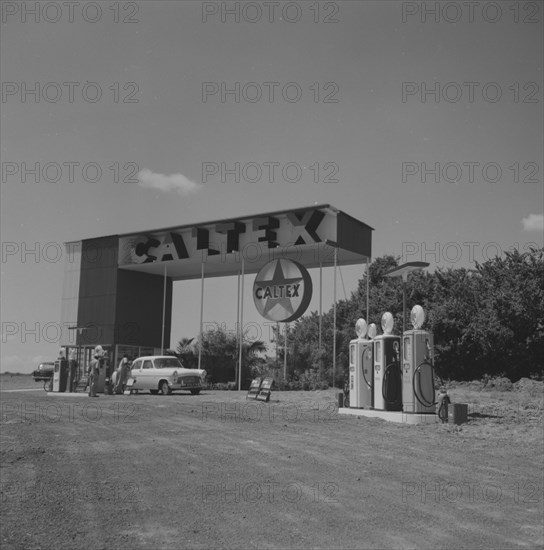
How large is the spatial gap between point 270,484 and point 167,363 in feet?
74.6

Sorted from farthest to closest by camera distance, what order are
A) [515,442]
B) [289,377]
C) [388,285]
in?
1. [388,285]
2. [289,377]
3. [515,442]

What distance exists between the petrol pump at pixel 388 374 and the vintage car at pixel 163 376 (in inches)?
519

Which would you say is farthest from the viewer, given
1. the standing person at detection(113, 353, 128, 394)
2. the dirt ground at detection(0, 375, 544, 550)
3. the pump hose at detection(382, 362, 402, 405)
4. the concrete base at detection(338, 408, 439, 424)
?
the standing person at detection(113, 353, 128, 394)

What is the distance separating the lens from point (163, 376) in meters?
31.3

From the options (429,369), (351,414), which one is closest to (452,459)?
(429,369)

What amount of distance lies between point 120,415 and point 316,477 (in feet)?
31.7

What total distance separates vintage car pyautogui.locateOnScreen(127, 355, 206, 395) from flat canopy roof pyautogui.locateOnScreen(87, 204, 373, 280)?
21.5 ft

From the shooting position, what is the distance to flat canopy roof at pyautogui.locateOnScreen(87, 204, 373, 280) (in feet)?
107

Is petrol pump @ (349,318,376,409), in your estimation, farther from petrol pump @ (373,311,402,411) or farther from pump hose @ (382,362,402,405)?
pump hose @ (382,362,402,405)

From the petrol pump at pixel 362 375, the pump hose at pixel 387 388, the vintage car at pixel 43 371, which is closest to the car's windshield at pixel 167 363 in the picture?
the petrol pump at pixel 362 375

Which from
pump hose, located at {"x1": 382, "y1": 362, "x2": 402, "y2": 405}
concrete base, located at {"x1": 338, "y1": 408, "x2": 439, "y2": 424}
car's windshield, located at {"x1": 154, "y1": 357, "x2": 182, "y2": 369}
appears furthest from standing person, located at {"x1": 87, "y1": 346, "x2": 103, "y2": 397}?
pump hose, located at {"x1": 382, "y1": 362, "x2": 402, "y2": 405}

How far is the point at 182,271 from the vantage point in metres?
42.6

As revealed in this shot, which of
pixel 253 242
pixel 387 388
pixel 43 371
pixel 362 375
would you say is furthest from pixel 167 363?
pixel 43 371

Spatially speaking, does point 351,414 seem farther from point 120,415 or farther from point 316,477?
point 316,477
